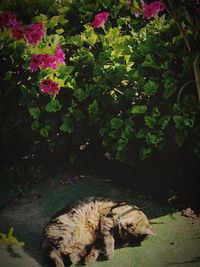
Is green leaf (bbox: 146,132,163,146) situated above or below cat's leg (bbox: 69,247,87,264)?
above

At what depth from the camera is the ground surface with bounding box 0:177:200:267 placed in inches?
95.7

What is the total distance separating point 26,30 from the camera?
3.18 m

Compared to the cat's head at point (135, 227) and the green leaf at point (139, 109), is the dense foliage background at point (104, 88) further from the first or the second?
the cat's head at point (135, 227)

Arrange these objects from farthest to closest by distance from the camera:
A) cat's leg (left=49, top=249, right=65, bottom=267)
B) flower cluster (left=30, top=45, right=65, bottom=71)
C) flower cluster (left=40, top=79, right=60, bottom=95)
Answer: flower cluster (left=40, top=79, right=60, bottom=95), flower cluster (left=30, top=45, right=65, bottom=71), cat's leg (left=49, top=249, right=65, bottom=267)

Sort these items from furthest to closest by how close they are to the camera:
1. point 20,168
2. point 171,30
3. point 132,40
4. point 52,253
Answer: point 20,168
point 132,40
point 171,30
point 52,253

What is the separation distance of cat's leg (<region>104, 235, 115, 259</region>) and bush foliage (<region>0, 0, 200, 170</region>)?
117 cm

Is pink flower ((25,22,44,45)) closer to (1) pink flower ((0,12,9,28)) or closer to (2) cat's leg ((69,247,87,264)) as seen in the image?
(1) pink flower ((0,12,9,28))

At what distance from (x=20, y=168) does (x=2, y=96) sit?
1281 mm

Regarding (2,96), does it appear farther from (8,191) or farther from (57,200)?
(57,200)

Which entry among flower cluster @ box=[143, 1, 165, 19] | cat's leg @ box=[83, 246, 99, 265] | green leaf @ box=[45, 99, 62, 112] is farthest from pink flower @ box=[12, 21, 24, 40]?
cat's leg @ box=[83, 246, 99, 265]

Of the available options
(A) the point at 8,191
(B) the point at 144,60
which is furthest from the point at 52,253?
(B) the point at 144,60

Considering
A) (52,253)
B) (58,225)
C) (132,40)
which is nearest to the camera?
(52,253)

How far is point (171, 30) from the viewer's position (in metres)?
A: 2.93

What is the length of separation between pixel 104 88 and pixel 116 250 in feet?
6.91
